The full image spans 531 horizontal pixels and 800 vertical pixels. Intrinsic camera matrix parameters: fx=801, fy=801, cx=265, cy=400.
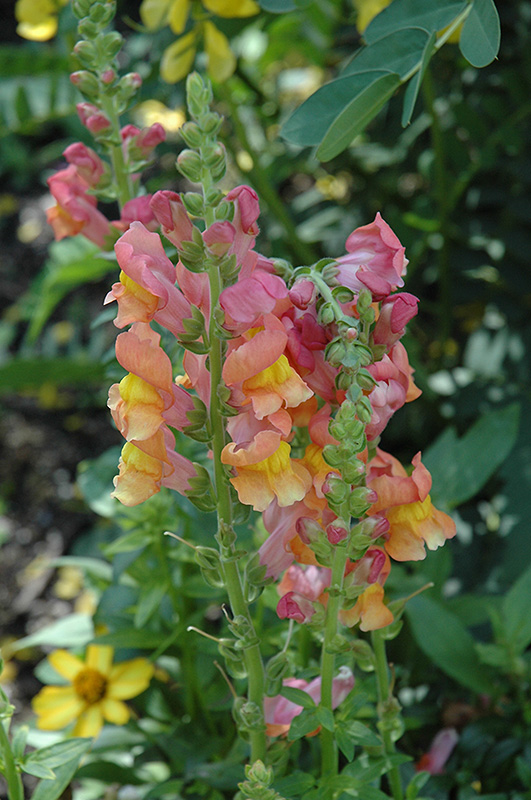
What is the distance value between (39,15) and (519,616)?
1.23 metres

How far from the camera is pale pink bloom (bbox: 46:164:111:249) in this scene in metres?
0.99

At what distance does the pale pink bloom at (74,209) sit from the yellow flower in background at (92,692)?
584 mm

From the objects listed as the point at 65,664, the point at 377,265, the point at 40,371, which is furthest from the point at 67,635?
the point at 377,265

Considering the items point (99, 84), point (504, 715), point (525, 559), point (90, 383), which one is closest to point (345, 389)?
point (99, 84)

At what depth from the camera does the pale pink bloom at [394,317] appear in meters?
0.64

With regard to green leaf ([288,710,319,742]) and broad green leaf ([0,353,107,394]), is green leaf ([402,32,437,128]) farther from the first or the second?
broad green leaf ([0,353,107,394])

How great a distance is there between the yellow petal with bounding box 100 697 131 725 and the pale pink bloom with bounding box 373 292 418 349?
2.51ft

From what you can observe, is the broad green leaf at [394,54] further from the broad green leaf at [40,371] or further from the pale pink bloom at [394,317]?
the broad green leaf at [40,371]

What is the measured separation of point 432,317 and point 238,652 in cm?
163

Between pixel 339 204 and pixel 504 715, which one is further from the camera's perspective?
pixel 339 204

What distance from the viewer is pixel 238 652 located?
73cm

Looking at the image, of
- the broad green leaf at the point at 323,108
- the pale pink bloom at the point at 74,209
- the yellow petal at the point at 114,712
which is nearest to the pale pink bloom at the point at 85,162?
the pale pink bloom at the point at 74,209

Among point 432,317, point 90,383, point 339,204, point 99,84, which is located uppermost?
point 99,84

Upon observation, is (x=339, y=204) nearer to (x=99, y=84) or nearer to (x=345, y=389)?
(x=99, y=84)
